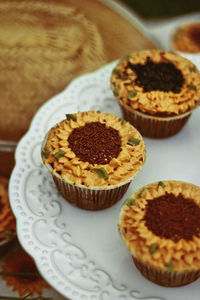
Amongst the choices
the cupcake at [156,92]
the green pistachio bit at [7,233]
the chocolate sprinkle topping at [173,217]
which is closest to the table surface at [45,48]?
the green pistachio bit at [7,233]

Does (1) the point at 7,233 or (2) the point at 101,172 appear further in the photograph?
(1) the point at 7,233

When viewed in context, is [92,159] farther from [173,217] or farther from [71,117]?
[173,217]

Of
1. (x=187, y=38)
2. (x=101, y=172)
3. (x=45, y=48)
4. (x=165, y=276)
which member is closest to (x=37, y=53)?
(x=45, y=48)

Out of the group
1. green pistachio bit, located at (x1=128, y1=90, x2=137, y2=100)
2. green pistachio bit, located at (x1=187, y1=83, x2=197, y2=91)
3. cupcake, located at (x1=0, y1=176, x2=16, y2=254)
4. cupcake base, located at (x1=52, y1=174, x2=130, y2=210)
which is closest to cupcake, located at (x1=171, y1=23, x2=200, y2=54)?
green pistachio bit, located at (x1=187, y1=83, x2=197, y2=91)

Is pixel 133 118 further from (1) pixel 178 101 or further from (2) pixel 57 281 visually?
(2) pixel 57 281

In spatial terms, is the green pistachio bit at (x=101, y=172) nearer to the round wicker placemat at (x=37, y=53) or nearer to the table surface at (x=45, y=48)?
the table surface at (x=45, y=48)

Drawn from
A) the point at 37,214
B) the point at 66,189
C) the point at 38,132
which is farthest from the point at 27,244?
the point at 38,132

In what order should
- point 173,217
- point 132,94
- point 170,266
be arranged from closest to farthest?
point 170,266 < point 173,217 < point 132,94
